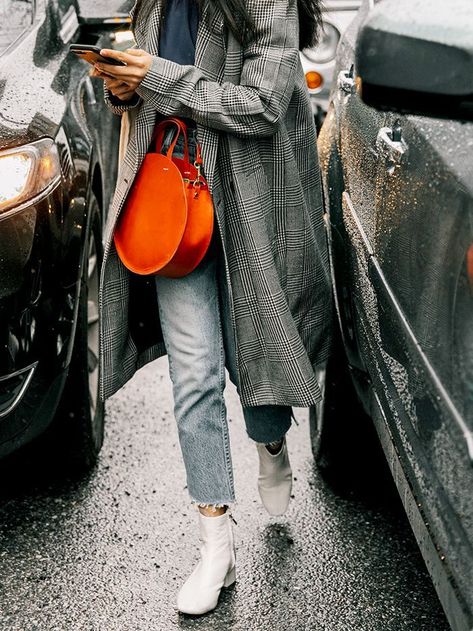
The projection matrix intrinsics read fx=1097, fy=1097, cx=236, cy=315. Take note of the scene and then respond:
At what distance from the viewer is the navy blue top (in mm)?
2648

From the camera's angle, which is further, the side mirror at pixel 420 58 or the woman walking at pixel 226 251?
the woman walking at pixel 226 251

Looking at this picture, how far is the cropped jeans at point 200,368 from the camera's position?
9.25 feet

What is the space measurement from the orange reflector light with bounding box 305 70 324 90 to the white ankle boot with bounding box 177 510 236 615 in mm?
3916

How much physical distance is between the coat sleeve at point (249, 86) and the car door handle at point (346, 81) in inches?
29.8

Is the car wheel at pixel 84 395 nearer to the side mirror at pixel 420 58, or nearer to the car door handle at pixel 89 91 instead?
the car door handle at pixel 89 91

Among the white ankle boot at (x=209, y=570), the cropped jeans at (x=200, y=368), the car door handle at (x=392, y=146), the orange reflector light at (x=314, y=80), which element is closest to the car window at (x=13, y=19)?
the cropped jeans at (x=200, y=368)

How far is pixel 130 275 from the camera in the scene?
2949 mm

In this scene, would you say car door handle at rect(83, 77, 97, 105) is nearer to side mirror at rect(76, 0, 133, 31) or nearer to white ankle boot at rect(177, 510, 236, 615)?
side mirror at rect(76, 0, 133, 31)

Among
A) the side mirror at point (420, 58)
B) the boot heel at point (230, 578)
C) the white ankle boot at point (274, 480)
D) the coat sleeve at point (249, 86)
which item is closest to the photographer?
the side mirror at point (420, 58)

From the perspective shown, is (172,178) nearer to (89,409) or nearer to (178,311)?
(178,311)

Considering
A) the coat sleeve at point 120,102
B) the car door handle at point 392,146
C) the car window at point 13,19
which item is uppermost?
the car door handle at point 392,146

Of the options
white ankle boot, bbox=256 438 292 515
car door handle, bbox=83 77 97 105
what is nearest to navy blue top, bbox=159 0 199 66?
car door handle, bbox=83 77 97 105

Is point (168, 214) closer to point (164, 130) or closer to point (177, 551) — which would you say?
point (164, 130)

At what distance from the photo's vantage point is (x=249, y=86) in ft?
8.60
